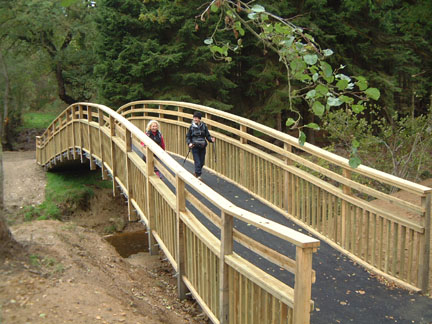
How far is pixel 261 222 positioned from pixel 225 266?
2.81ft

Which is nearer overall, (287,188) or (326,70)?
(326,70)

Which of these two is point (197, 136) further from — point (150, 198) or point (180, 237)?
point (180, 237)

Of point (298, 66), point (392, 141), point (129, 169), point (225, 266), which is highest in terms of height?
point (298, 66)

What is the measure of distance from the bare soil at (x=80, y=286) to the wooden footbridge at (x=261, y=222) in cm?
60

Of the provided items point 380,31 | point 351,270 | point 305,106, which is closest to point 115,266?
point 351,270

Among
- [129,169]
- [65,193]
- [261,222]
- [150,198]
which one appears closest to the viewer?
[261,222]

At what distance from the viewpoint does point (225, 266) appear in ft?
13.9

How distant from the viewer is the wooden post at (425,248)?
16.2 ft

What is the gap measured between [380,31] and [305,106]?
14.9ft

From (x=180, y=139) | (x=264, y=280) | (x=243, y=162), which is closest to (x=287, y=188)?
(x=243, y=162)

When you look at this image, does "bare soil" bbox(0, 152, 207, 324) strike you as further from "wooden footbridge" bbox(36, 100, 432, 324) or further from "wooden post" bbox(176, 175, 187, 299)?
"wooden footbridge" bbox(36, 100, 432, 324)

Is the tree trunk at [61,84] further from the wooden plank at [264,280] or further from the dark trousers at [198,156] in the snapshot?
the wooden plank at [264,280]

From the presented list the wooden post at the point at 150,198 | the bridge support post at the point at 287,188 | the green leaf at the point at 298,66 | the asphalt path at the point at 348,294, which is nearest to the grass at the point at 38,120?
the wooden post at the point at 150,198

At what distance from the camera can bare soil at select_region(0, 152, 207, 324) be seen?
13.9ft
